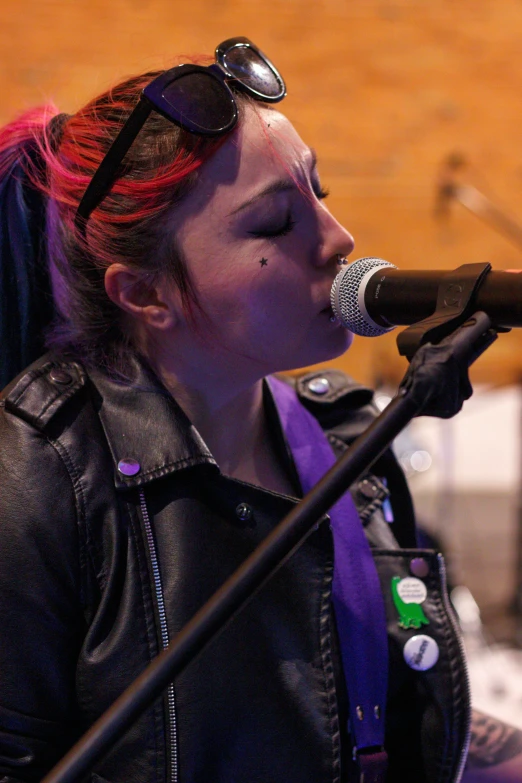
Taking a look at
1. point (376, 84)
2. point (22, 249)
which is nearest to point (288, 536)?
point (22, 249)

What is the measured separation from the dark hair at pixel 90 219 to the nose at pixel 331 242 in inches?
6.7

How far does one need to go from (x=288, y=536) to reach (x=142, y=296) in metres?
0.54

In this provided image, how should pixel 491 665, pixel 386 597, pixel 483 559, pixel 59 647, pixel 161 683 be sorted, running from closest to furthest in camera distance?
pixel 161 683 → pixel 59 647 → pixel 386 597 → pixel 491 665 → pixel 483 559

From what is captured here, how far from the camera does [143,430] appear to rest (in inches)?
43.2

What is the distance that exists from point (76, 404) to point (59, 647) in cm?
30

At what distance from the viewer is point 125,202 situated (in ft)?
3.61

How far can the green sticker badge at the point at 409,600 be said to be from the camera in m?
1.19

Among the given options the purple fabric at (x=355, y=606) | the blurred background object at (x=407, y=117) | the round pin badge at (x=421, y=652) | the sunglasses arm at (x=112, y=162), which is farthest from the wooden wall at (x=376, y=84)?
the sunglasses arm at (x=112, y=162)

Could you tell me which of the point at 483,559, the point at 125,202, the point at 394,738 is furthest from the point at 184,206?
the point at 483,559

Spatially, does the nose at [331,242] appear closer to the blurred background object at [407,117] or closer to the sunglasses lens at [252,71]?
the sunglasses lens at [252,71]

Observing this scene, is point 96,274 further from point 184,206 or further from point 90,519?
point 90,519

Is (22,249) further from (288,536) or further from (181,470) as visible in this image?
(288,536)

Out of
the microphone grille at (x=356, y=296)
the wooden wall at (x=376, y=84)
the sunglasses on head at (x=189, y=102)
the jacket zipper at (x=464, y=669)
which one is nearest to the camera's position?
the microphone grille at (x=356, y=296)

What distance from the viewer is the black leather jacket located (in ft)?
3.22
